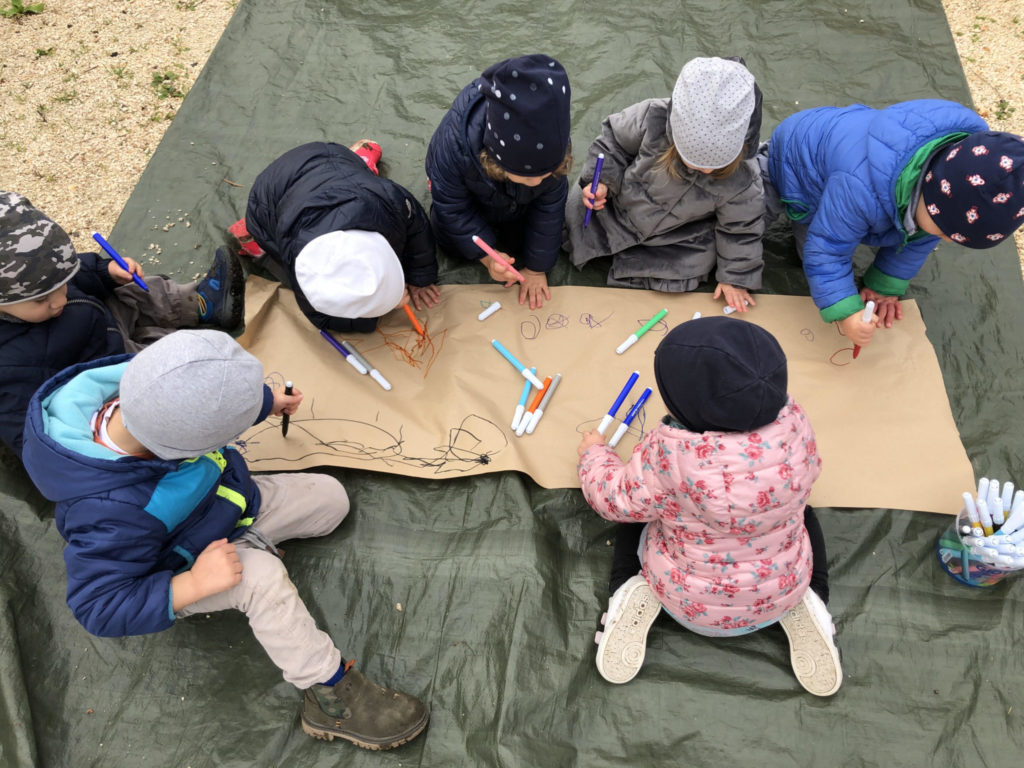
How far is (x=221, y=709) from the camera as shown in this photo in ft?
5.40

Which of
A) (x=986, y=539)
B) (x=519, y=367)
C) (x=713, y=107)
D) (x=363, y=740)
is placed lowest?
(x=363, y=740)

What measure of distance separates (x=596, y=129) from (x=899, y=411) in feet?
4.81

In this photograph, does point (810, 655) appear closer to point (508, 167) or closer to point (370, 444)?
point (370, 444)

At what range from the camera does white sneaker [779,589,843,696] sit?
1.60m

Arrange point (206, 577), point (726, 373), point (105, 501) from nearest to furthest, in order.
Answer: point (726, 373), point (105, 501), point (206, 577)

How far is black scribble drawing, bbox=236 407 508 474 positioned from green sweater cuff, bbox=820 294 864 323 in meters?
1.08

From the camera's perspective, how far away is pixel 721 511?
1322mm

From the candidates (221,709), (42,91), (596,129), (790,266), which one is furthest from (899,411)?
(42,91)

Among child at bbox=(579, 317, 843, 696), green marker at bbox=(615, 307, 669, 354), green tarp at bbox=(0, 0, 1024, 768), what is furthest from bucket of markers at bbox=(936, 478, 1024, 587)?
green marker at bbox=(615, 307, 669, 354)

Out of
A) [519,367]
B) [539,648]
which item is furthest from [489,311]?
→ [539,648]

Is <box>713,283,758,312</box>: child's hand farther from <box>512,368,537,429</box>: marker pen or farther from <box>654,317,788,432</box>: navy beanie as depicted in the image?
<box>654,317,788,432</box>: navy beanie

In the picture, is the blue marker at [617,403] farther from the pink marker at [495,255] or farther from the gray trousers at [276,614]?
the gray trousers at [276,614]

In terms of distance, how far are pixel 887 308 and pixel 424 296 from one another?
1536mm

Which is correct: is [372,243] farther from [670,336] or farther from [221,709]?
[221,709]
